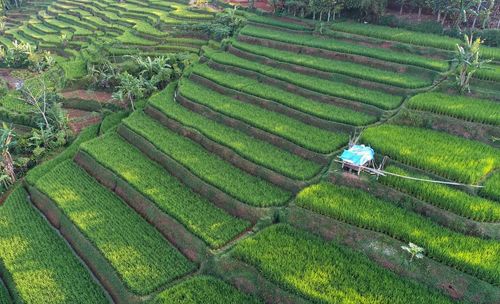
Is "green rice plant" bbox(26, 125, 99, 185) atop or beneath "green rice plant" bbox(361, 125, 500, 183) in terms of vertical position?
beneath

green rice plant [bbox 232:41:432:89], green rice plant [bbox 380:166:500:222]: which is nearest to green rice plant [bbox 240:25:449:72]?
green rice plant [bbox 232:41:432:89]

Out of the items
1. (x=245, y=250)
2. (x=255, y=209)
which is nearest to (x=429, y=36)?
(x=255, y=209)

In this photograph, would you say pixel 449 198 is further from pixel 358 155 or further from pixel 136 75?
pixel 136 75

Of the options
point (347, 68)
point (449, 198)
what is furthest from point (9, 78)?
point (449, 198)

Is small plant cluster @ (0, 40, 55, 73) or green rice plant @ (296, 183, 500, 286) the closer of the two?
green rice plant @ (296, 183, 500, 286)

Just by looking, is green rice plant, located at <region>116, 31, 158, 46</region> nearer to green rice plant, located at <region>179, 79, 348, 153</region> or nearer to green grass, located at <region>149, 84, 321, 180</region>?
green rice plant, located at <region>179, 79, 348, 153</region>

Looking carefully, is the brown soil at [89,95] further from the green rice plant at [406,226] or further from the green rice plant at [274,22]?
the green rice plant at [406,226]
